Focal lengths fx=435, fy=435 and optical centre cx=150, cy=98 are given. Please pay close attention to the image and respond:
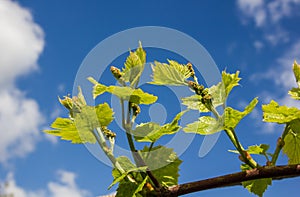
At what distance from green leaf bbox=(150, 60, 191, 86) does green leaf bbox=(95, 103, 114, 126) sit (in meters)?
0.08

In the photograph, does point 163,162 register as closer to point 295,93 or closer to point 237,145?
point 237,145

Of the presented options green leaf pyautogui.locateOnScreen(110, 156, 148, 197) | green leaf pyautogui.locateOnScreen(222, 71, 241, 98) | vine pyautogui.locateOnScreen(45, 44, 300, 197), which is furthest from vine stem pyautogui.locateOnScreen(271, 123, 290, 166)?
green leaf pyautogui.locateOnScreen(110, 156, 148, 197)

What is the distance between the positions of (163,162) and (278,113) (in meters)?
0.19

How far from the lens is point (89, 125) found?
0.58 meters

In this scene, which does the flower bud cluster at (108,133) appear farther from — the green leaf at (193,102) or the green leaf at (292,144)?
the green leaf at (292,144)

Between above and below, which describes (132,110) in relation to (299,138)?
above

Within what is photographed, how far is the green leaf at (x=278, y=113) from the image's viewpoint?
2.10 ft

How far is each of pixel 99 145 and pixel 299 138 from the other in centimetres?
34

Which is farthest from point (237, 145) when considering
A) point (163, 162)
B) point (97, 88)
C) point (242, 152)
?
point (97, 88)

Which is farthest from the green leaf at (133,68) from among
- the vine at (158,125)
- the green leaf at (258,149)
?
the green leaf at (258,149)

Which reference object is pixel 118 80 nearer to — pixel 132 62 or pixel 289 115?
pixel 132 62

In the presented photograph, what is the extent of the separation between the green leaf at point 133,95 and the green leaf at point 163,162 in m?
0.08

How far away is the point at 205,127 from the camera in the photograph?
620 mm

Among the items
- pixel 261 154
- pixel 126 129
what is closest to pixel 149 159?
pixel 126 129
